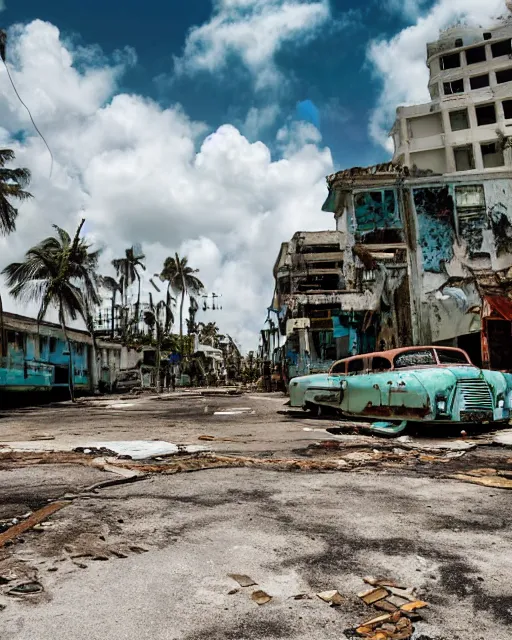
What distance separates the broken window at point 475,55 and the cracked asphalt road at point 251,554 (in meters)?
59.5

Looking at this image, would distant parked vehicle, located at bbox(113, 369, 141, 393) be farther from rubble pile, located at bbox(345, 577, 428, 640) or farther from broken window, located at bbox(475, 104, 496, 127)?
broken window, located at bbox(475, 104, 496, 127)

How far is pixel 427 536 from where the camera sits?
314 centimetres

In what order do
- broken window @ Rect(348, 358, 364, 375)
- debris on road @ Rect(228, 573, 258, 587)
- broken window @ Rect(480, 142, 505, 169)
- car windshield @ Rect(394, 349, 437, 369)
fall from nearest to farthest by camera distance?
debris on road @ Rect(228, 573, 258, 587), car windshield @ Rect(394, 349, 437, 369), broken window @ Rect(348, 358, 364, 375), broken window @ Rect(480, 142, 505, 169)

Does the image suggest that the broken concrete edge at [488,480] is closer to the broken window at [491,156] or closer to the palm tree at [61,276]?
the palm tree at [61,276]

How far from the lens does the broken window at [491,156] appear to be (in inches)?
1889

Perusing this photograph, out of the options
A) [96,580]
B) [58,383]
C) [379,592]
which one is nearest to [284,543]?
[379,592]

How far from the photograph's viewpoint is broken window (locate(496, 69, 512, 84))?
5106 centimetres

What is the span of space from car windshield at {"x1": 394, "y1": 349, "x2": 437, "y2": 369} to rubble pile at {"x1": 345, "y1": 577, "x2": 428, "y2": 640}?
6960mm

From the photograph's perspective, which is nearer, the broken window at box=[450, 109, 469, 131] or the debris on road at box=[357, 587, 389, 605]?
the debris on road at box=[357, 587, 389, 605]

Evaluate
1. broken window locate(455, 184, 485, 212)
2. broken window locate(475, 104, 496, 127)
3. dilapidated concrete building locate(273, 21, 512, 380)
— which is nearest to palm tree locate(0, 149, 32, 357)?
dilapidated concrete building locate(273, 21, 512, 380)

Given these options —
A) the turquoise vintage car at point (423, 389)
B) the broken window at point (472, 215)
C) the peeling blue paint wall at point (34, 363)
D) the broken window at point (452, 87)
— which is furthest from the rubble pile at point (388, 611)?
the broken window at point (452, 87)

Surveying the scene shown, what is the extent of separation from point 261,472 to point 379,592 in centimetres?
297

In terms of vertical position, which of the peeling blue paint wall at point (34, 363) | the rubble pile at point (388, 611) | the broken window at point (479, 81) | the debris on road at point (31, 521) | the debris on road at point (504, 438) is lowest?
the debris on road at point (504, 438)

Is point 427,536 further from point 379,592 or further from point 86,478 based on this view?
point 86,478
